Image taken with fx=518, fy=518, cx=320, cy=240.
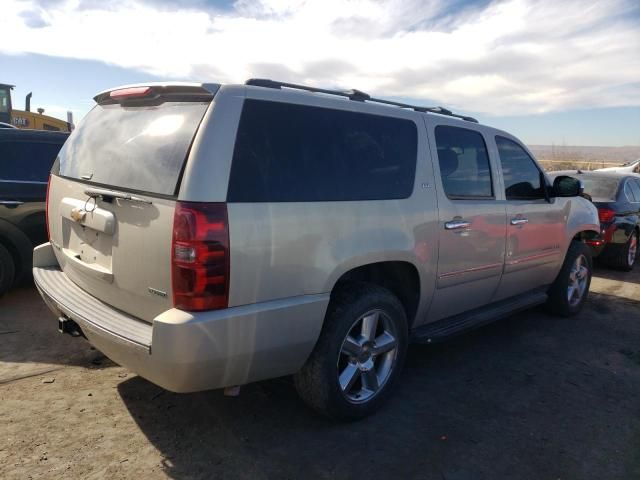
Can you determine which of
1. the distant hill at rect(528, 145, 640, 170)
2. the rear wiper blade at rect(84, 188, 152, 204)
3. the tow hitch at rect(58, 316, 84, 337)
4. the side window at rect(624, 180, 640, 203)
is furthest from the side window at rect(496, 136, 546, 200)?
the distant hill at rect(528, 145, 640, 170)

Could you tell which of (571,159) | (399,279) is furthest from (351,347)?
(571,159)

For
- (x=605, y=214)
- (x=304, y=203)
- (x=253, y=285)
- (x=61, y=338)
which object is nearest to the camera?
(x=253, y=285)

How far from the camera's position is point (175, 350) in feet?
7.95

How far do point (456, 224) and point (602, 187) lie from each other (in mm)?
5797

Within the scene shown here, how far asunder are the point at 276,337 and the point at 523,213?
112 inches

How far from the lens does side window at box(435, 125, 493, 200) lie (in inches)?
151

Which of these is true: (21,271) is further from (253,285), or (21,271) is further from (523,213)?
(523,213)

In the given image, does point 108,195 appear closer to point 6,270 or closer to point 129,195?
point 129,195

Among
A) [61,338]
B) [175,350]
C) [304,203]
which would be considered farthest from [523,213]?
[61,338]

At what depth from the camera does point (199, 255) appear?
243cm

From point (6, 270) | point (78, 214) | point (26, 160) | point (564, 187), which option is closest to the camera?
point (78, 214)

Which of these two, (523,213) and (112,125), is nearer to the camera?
(112,125)

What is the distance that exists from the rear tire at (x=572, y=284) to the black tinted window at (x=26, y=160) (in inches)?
218

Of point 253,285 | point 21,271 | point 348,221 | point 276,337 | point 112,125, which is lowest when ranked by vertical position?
point 21,271
